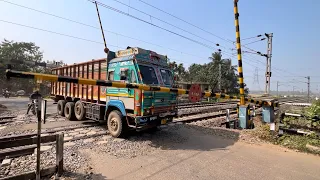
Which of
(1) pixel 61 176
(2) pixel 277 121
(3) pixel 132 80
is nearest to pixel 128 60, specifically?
(3) pixel 132 80

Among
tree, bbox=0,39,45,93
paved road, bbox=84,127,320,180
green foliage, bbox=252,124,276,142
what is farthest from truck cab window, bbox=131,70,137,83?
tree, bbox=0,39,45,93

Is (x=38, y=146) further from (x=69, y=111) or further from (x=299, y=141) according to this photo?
(x=69, y=111)

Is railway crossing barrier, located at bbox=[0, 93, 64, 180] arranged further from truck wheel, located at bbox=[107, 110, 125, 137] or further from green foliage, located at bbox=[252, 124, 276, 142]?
green foliage, located at bbox=[252, 124, 276, 142]

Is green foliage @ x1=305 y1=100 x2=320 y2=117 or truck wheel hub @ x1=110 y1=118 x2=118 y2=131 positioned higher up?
green foliage @ x1=305 y1=100 x2=320 y2=117

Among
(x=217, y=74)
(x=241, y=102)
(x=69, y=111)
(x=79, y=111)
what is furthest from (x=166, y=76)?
(x=217, y=74)

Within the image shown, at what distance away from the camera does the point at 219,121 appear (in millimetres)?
12492

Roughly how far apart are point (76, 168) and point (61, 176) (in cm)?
44

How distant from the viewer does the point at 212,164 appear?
5148mm

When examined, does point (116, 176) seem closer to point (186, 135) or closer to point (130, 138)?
point (130, 138)

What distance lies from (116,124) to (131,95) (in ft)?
4.47

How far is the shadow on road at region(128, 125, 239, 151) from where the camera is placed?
6.77 m

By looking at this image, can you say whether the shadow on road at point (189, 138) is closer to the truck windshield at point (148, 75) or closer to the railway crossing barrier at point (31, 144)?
the truck windshield at point (148, 75)

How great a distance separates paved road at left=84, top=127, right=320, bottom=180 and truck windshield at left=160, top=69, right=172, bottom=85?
104 inches

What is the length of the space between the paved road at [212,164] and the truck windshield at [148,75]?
247cm
